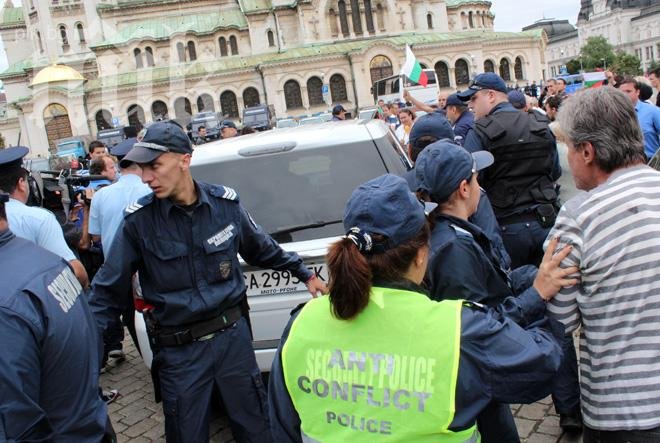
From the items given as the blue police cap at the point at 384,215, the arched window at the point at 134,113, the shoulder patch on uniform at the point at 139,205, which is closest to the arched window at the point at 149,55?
the arched window at the point at 134,113

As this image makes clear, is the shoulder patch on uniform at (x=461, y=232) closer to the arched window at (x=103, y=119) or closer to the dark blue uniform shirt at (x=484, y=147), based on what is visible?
the dark blue uniform shirt at (x=484, y=147)

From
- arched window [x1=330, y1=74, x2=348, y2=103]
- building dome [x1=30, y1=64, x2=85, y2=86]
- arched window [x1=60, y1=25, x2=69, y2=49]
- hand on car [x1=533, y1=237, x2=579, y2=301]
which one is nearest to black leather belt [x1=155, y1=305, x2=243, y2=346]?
hand on car [x1=533, y1=237, x2=579, y2=301]

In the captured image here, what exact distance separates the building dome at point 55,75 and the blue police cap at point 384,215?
60.3 m

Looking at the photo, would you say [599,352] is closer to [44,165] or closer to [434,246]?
[434,246]

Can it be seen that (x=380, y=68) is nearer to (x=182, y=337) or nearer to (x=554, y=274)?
(x=182, y=337)

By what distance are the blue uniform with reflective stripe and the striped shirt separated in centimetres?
179

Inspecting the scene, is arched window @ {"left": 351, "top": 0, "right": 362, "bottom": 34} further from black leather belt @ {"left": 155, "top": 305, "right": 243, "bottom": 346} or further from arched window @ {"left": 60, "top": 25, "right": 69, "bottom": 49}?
black leather belt @ {"left": 155, "top": 305, "right": 243, "bottom": 346}

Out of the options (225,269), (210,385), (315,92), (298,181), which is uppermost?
(315,92)

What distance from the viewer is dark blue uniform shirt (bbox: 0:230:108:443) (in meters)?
1.90

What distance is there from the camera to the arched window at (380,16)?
6011 cm

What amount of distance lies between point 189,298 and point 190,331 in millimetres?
176

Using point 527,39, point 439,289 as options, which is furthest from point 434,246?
point 527,39

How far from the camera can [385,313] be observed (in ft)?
5.74

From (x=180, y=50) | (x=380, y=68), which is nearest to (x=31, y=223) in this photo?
(x=380, y=68)
